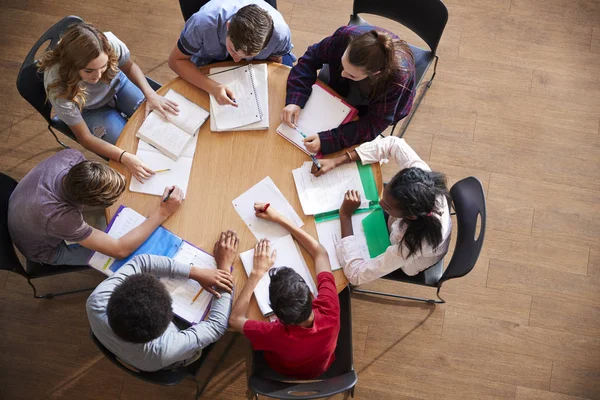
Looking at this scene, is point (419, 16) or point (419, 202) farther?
point (419, 16)

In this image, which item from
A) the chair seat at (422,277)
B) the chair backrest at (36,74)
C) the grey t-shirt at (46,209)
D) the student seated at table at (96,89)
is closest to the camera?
the grey t-shirt at (46,209)

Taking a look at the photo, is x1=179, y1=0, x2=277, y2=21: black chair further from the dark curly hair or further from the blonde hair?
the dark curly hair

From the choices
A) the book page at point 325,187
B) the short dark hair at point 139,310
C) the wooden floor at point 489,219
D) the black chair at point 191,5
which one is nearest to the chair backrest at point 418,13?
the black chair at point 191,5

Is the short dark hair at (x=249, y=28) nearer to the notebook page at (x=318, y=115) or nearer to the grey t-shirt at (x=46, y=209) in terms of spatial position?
the notebook page at (x=318, y=115)

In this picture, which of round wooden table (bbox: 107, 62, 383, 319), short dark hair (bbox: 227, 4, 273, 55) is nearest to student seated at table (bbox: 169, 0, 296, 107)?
short dark hair (bbox: 227, 4, 273, 55)

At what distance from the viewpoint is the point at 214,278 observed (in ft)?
6.32

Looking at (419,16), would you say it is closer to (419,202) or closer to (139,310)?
(419,202)

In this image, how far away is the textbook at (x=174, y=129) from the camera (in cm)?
212

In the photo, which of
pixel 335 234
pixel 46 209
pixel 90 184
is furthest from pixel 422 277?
pixel 46 209

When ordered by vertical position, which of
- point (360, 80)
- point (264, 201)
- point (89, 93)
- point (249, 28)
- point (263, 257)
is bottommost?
point (263, 257)

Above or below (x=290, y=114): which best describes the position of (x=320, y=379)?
below

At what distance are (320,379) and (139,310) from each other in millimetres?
844

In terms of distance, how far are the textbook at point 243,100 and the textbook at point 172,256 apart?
1.66 feet

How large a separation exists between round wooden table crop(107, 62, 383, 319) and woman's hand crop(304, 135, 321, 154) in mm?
48
